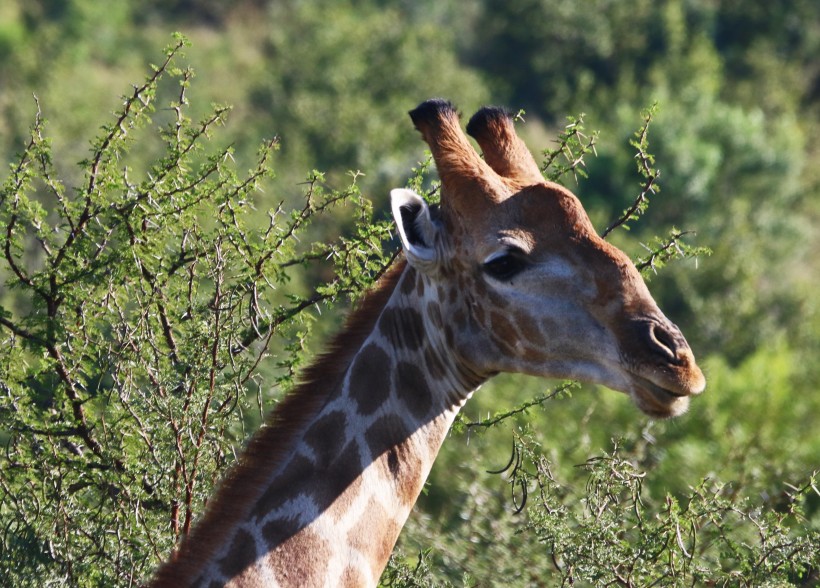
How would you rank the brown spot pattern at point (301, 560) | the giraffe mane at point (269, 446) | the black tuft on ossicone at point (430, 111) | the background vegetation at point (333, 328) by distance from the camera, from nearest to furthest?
the brown spot pattern at point (301, 560)
the giraffe mane at point (269, 446)
the black tuft on ossicone at point (430, 111)
the background vegetation at point (333, 328)

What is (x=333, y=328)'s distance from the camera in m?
11.8

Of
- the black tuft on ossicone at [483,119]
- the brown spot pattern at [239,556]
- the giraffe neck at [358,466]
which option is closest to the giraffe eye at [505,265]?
the giraffe neck at [358,466]

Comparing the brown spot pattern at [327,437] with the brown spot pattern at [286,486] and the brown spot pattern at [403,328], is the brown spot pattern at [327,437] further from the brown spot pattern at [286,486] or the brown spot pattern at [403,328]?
the brown spot pattern at [403,328]

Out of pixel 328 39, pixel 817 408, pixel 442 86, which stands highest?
pixel 328 39

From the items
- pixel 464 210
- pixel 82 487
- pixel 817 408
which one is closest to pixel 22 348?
pixel 82 487

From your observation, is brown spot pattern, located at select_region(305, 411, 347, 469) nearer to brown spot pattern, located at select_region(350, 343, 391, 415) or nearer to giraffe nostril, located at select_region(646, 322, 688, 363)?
brown spot pattern, located at select_region(350, 343, 391, 415)

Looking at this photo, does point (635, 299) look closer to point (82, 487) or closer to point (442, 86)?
point (82, 487)

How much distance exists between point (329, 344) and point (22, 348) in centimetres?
180

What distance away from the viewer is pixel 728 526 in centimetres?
680

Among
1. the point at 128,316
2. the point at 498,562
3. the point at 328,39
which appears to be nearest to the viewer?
the point at 128,316

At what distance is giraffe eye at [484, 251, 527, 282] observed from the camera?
5.48 meters

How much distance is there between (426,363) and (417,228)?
54cm

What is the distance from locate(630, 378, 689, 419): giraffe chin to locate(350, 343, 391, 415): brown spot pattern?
1022 mm

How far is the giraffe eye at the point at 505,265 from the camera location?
18.0ft
